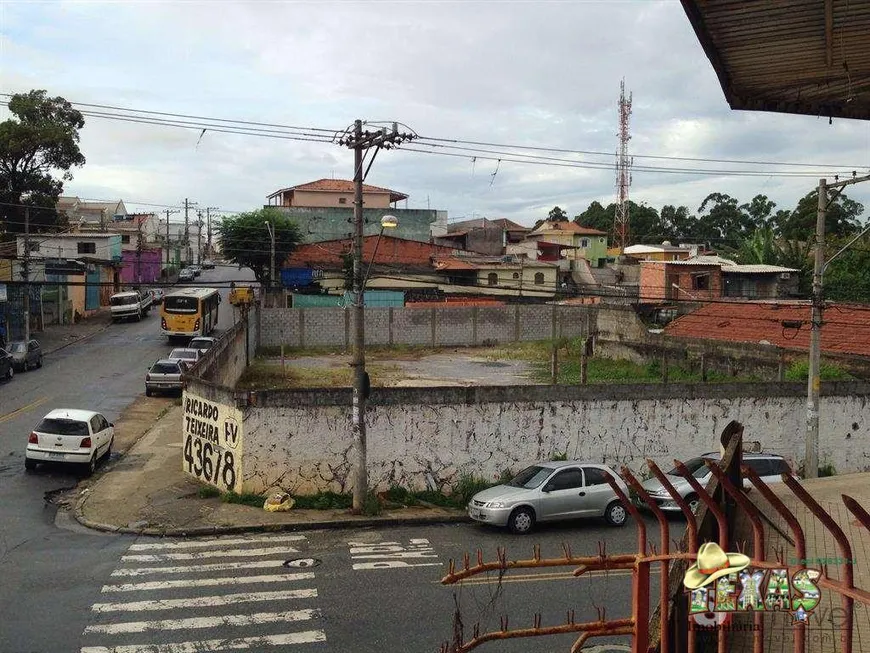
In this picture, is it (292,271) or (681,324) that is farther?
(292,271)

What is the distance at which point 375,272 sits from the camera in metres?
57.8

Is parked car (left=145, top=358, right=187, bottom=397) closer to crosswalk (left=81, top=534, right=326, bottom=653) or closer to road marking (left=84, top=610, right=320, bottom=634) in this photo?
crosswalk (left=81, top=534, right=326, bottom=653)

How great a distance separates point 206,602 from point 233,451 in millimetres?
6474

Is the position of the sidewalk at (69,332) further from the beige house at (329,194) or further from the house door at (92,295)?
the beige house at (329,194)

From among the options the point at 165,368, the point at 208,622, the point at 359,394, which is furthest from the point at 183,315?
the point at 208,622

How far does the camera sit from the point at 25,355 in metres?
35.2

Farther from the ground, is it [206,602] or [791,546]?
[791,546]

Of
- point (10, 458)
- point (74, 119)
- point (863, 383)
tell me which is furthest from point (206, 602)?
point (74, 119)

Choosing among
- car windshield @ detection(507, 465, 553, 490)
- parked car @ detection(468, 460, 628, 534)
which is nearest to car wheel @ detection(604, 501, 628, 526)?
parked car @ detection(468, 460, 628, 534)

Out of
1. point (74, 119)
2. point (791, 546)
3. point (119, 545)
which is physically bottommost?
point (119, 545)

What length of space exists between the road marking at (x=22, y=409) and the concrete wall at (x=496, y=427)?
12024 mm

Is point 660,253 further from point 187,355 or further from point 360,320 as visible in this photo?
point 360,320

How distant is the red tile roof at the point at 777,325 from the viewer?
3005 cm

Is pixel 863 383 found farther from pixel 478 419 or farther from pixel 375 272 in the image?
pixel 375 272
